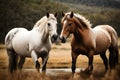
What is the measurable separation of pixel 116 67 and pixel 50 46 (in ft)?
3.56

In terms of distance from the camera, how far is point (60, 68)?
5.86 meters

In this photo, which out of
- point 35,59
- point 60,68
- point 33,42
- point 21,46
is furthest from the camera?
point 60,68

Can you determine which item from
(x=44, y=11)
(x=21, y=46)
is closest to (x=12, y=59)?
(x=21, y=46)

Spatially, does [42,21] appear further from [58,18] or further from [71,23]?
[71,23]

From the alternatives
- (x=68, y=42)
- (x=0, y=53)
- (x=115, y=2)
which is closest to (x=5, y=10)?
(x=0, y=53)

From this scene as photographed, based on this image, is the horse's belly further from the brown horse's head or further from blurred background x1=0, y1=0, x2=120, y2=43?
the brown horse's head

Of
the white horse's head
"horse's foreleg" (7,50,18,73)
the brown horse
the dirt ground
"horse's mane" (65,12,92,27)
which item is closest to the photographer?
the white horse's head

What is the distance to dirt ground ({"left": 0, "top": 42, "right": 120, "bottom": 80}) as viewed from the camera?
5.69 metres

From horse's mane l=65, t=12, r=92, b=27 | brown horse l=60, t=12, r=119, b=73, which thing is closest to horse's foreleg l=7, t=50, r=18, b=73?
brown horse l=60, t=12, r=119, b=73

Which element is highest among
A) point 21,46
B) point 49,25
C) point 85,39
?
point 49,25

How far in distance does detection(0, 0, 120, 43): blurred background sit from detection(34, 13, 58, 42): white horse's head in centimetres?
27

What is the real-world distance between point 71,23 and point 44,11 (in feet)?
2.08

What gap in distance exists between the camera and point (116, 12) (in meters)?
6.12

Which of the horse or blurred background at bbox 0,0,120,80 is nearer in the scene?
the horse
